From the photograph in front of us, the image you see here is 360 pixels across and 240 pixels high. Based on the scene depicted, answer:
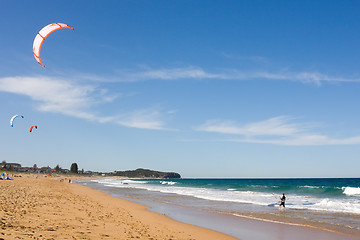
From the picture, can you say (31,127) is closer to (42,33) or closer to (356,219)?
(42,33)

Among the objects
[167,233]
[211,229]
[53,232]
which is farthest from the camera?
[211,229]

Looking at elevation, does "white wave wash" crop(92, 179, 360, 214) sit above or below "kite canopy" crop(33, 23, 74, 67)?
below

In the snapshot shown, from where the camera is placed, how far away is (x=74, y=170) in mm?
191000

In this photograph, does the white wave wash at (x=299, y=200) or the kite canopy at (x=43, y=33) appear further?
the white wave wash at (x=299, y=200)

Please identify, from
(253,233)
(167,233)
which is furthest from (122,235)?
(253,233)

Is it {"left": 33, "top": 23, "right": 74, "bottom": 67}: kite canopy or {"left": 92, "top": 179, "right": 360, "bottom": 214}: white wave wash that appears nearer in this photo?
{"left": 33, "top": 23, "right": 74, "bottom": 67}: kite canopy

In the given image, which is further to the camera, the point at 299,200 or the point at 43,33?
the point at 299,200

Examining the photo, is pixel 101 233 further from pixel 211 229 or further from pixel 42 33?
pixel 42 33

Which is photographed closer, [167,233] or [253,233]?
[167,233]

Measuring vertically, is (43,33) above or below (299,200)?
above

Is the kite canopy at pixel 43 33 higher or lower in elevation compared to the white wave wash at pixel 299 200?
higher

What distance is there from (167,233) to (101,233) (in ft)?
8.79

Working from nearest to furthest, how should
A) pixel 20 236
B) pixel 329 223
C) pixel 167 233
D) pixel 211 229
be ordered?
1. pixel 20 236
2. pixel 167 233
3. pixel 211 229
4. pixel 329 223

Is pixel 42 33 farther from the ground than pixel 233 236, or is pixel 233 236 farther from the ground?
pixel 42 33
